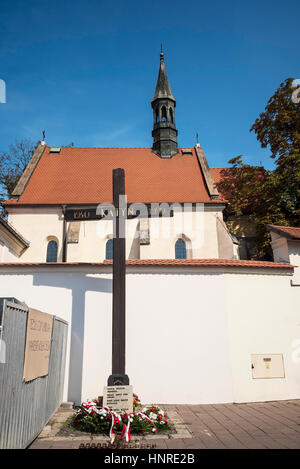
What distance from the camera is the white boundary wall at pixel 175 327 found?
27.4 ft

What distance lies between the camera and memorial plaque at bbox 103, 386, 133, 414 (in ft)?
21.9

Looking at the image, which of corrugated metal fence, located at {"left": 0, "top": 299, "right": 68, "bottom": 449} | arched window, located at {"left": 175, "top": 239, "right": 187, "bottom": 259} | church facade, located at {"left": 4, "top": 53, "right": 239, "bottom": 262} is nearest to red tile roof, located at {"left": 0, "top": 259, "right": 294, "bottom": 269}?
corrugated metal fence, located at {"left": 0, "top": 299, "right": 68, "bottom": 449}

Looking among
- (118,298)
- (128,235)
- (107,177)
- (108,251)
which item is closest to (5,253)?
(108,251)

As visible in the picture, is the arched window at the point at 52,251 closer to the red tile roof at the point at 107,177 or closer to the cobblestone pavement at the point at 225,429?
the red tile roof at the point at 107,177

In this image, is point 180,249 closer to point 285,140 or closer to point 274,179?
point 274,179

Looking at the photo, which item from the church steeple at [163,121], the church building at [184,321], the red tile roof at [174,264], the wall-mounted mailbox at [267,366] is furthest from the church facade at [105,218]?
the wall-mounted mailbox at [267,366]

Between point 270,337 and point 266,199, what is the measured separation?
8.92m

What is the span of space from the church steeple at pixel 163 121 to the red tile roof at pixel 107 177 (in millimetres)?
755

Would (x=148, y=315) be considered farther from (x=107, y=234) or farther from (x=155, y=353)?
(x=107, y=234)

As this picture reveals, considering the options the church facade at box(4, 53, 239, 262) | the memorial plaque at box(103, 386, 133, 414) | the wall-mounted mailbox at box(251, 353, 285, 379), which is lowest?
the memorial plaque at box(103, 386, 133, 414)

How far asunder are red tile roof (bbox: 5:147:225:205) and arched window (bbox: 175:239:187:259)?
241 cm

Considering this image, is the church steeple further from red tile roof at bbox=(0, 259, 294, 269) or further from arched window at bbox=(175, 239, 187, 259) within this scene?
red tile roof at bbox=(0, 259, 294, 269)

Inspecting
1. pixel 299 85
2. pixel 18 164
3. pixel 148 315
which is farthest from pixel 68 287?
pixel 18 164
